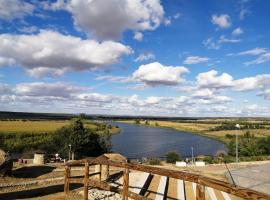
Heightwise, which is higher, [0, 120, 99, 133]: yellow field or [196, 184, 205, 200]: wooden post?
[196, 184, 205, 200]: wooden post

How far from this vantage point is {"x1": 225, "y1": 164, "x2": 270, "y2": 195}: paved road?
14.7m

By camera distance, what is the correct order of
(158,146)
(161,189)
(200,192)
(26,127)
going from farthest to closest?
(26,127), (158,146), (161,189), (200,192)

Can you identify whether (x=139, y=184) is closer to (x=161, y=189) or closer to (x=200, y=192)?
(x=161, y=189)

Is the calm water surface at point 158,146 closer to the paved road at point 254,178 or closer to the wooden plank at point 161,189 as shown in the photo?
the paved road at point 254,178

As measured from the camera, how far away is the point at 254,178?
1711cm

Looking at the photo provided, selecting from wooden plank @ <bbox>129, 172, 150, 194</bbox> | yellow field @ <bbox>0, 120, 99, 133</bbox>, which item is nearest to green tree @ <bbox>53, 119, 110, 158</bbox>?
wooden plank @ <bbox>129, 172, 150, 194</bbox>

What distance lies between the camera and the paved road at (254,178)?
579 inches

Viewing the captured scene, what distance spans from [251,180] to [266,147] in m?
36.7

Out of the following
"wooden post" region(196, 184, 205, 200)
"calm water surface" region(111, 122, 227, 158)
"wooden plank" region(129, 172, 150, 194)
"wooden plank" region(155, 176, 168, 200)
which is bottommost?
"calm water surface" region(111, 122, 227, 158)

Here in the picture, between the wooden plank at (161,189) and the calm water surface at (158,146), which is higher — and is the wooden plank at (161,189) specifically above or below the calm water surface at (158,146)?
above

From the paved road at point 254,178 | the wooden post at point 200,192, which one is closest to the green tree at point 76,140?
the paved road at point 254,178

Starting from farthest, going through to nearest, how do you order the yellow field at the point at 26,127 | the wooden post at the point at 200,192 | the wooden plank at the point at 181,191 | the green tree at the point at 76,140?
the yellow field at the point at 26,127 → the green tree at the point at 76,140 → the wooden plank at the point at 181,191 → the wooden post at the point at 200,192

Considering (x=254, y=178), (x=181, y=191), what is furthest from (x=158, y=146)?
(x=181, y=191)

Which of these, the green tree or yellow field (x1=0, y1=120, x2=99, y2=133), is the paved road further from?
yellow field (x1=0, y1=120, x2=99, y2=133)
